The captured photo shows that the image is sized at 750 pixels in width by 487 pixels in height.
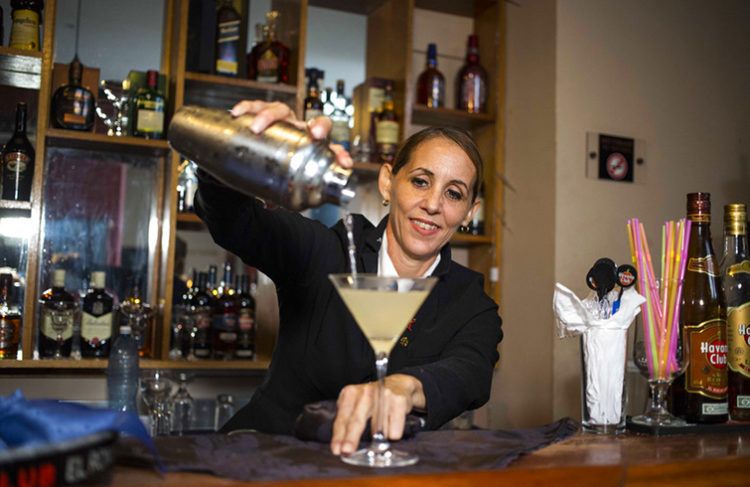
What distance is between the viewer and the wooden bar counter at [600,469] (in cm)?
87

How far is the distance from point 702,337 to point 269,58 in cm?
179

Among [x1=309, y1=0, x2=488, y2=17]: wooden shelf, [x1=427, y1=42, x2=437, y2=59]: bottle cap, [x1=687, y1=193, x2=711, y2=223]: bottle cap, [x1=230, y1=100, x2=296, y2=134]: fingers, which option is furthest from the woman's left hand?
[x1=309, y1=0, x2=488, y2=17]: wooden shelf

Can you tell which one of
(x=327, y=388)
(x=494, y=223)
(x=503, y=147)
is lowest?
(x=327, y=388)

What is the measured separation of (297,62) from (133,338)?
42.8 inches

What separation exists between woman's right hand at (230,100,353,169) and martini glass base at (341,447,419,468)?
0.38m

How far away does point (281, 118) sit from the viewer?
1.08 metres

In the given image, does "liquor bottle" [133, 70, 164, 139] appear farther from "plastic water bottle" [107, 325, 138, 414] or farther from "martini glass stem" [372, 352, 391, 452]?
"martini glass stem" [372, 352, 391, 452]

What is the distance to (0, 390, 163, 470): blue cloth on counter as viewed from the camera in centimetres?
78

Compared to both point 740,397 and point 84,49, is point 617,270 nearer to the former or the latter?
point 740,397

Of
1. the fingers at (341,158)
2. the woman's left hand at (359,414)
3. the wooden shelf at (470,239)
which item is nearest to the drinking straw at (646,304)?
the woman's left hand at (359,414)

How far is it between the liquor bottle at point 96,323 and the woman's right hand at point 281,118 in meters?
1.65

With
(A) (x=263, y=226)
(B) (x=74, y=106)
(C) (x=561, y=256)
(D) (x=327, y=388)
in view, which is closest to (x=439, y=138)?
(A) (x=263, y=226)

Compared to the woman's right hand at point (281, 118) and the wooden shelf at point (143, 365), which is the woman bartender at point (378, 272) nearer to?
the woman's right hand at point (281, 118)

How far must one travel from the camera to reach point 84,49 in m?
2.74
